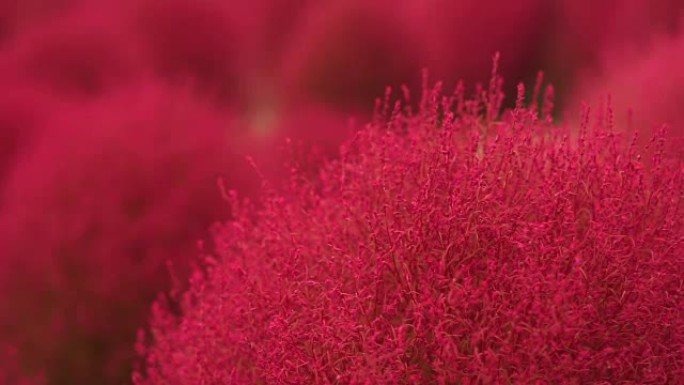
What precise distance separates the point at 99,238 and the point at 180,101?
2.68 feet

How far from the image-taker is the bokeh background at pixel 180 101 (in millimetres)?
3758

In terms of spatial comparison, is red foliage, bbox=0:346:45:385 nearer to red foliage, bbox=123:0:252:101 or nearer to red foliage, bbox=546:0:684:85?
red foliage, bbox=123:0:252:101

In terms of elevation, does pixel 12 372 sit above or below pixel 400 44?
below

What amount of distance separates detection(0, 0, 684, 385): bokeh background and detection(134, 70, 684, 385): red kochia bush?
1.30ft

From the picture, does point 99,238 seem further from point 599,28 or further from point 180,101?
point 599,28

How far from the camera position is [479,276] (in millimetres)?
1883

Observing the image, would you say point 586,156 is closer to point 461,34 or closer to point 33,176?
point 33,176

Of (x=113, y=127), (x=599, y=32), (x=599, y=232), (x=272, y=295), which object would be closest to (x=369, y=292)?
(x=272, y=295)

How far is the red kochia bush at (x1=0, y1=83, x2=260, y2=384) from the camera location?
Result: 12.3 feet

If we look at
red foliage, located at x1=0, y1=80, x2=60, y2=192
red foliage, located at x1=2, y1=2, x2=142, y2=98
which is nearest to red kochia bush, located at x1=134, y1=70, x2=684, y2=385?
red foliage, located at x1=0, y1=80, x2=60, y2=192

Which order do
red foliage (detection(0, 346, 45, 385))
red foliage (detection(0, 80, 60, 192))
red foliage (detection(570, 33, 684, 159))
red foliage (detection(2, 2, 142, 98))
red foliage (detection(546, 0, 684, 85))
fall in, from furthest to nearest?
1. red foliage (detection(2, 2, 142, 98))
2. red foliage (detection(0, 80, 60, 192))
3. red foliage (detection(546, 0, 684, 85))
4. red foliage (detection(0, 346, 45, 385))
5. red foliage (detection(570, 33, 684, 159))

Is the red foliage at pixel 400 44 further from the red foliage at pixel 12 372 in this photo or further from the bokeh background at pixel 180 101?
the red foliage at pixel 12 372

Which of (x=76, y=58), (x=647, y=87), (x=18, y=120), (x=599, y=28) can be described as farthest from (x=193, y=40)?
(x=647, y=87)

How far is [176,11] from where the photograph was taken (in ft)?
19.1
